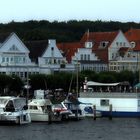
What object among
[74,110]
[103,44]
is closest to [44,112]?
[74,110]

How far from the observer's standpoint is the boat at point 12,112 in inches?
2680

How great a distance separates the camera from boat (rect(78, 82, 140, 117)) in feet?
279

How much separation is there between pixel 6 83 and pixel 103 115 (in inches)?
863

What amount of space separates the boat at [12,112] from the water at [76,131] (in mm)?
811

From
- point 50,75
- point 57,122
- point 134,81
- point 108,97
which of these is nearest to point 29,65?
point 50,75

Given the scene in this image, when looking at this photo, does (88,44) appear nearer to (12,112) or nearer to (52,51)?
(52,51)

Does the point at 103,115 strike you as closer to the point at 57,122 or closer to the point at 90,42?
the point at 57,122

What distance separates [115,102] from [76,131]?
72.6 ft

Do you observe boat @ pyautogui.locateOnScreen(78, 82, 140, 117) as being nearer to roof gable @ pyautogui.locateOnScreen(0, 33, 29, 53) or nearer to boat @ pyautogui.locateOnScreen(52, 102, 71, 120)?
boat @ pyautogui.locateOnScreen(52, 102, 71, 120)

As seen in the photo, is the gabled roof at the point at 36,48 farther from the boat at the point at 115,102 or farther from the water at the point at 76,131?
the water at the point at 76,131

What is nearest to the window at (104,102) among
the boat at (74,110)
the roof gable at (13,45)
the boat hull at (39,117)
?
the boat at (74,110)

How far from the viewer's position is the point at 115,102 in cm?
8606

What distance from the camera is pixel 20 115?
68625 millimetres

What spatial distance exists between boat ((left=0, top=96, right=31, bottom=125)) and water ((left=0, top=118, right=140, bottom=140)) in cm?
81
